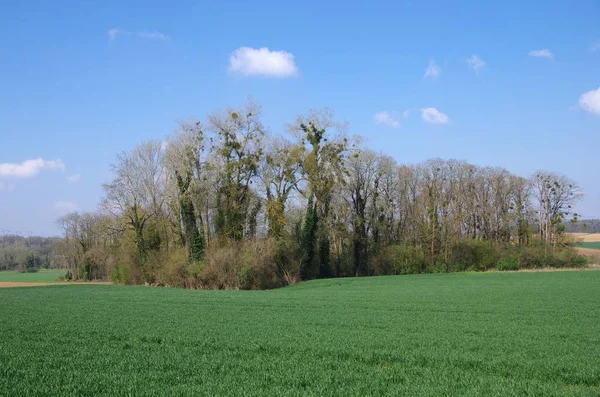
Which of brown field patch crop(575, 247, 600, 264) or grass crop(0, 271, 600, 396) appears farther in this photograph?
brown field patch crop(575, 247, 600, 264)

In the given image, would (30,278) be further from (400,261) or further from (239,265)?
(400,261)

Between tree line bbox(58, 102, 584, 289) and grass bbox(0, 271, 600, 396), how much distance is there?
27.1m

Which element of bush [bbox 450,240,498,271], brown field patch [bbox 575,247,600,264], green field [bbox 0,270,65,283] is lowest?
green field [bbox 0,270,65,283]

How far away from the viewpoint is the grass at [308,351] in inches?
395

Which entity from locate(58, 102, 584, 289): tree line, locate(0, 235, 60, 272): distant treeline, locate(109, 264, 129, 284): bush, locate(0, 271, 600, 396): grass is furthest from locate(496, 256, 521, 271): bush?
locate(0, 235, 60, 272): distant treeline

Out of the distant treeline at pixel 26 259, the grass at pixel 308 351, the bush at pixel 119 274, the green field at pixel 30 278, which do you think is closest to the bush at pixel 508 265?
the grass at pixel 308 351

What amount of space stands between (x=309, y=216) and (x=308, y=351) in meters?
42.0

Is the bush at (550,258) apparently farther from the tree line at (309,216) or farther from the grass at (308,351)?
the grass at (308,351)

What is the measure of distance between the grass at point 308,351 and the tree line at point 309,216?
27092 millimetres

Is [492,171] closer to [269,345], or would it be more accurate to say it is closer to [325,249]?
[325,249]

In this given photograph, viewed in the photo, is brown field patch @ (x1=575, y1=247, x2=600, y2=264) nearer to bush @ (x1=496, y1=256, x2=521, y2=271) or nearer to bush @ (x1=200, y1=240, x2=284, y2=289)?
bush @ (x1=496, y1=256, x2=521, y2=271)

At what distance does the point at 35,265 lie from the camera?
123625 mm

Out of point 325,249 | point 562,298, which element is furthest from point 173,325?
point 325,249

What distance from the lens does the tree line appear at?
5159 cm
